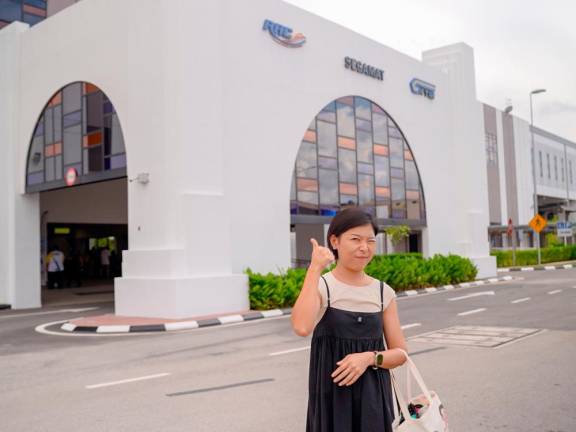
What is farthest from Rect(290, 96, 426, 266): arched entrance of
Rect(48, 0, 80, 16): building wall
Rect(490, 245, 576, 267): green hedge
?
Rect(48, 0, 80, 16): building wall

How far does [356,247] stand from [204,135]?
38.7 ft

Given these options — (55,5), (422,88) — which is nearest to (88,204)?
(55,5)

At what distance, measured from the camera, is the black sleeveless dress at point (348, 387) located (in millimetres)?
2605

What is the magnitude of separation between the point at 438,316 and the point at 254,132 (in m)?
→ 6.97

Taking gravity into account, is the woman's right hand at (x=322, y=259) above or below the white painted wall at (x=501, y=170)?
below

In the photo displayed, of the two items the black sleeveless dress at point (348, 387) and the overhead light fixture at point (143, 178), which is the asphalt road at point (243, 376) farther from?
the overhead light fixture at point (143, 178)

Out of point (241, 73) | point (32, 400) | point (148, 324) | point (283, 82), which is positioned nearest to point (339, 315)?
point (32, 400)

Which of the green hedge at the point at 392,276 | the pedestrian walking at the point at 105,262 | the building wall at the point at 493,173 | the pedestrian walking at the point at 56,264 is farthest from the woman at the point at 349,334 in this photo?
the building wall at the point at 493,173

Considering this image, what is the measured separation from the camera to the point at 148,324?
1184 centimetres

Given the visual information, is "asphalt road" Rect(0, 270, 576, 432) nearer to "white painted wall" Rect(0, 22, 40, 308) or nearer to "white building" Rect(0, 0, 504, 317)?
"white building" Rect(0, 0, 504, 317)

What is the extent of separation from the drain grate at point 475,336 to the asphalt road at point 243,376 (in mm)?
16

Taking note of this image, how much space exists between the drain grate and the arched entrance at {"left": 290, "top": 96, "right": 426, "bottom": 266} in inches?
317

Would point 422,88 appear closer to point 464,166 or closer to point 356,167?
point 464,166

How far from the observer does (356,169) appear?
20.0 m
